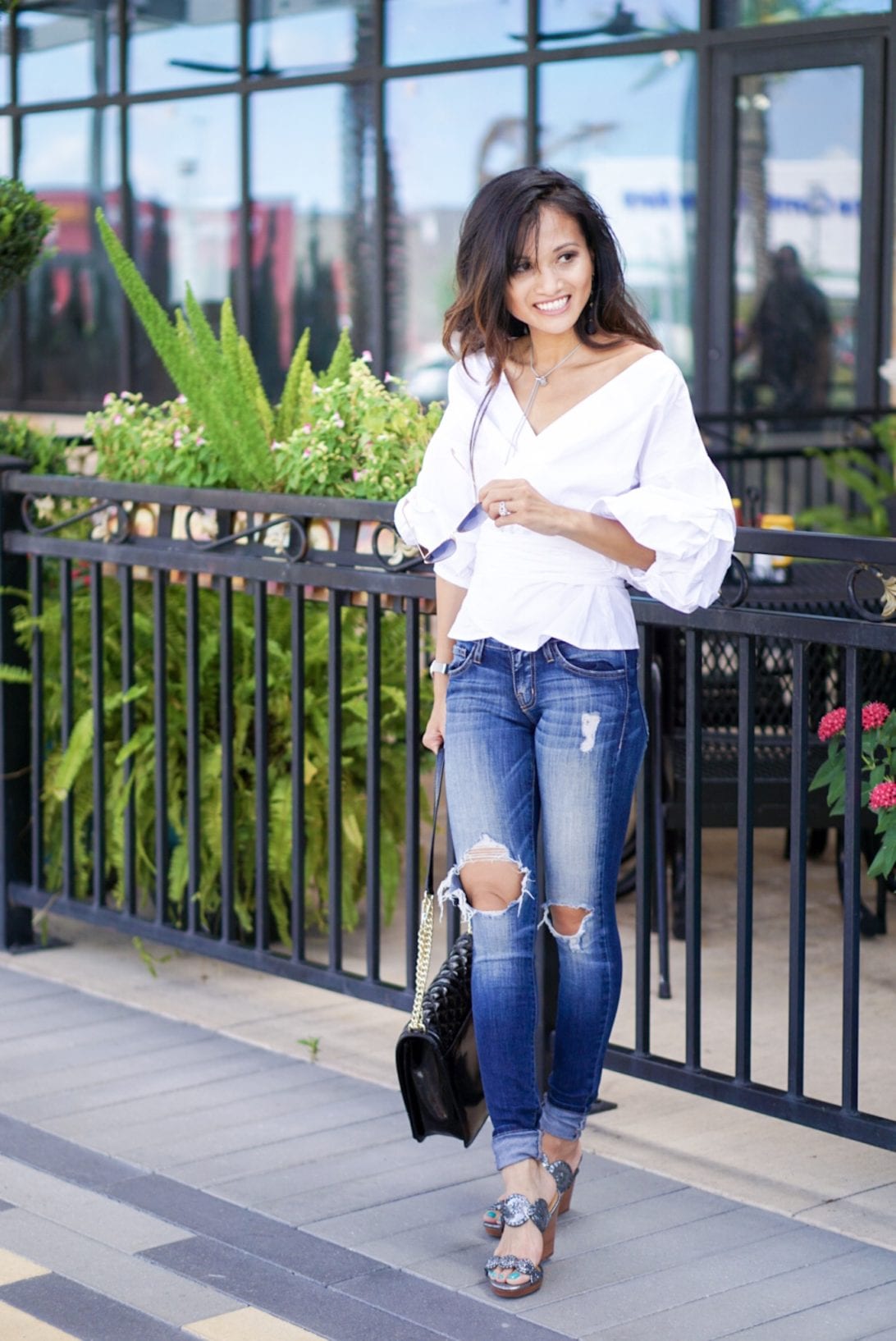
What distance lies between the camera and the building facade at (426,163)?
903 centimetres

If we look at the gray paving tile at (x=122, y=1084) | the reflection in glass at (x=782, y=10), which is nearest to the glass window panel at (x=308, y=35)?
the reflection in glass at (x=782, y=10)

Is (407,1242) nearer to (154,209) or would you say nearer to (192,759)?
(192,759)

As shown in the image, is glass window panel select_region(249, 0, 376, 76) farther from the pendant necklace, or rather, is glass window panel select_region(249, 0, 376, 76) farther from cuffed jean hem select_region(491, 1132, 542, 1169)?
cuffed jean hem select_region(491, 1132, 542, 1169)

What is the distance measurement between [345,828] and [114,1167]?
1.33m

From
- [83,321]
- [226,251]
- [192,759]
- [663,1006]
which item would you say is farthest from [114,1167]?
[83,321]

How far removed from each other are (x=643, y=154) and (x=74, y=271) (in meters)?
4.14

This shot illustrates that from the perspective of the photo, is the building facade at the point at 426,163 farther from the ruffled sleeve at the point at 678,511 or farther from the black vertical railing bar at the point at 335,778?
the ruffled sleeve at the point at 678,511

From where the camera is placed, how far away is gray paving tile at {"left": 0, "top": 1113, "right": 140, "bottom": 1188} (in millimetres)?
3578

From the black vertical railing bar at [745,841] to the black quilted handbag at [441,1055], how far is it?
51 cm

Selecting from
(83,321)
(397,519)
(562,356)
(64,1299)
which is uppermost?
(83,321)

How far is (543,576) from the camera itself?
3.03m

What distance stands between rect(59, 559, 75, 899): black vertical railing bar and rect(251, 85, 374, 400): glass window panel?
586cm

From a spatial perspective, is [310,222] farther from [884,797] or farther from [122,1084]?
[884,797]

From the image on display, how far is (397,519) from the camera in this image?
3355 mm
